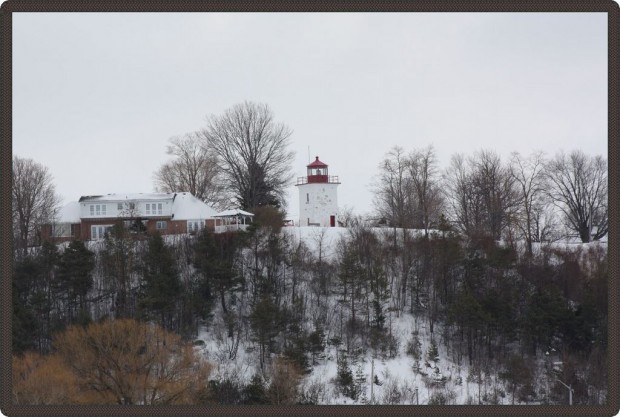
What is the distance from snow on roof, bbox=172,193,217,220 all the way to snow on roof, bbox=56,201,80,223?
181 inches

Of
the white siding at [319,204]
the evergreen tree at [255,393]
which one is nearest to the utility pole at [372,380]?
the evergreen tree at [255,393]

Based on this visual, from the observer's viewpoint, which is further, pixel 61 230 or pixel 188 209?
pixel 188 209

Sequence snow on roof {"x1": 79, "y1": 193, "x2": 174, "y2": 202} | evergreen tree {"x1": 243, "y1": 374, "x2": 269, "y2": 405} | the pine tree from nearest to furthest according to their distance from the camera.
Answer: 1. evergreen tree {"x1": 243, "y1": 374, "x2": 269, "y2": 405}
2. the pine tree
3. snow on roof {"x1": 79, "y1": 193, "x2": 174, "y2": 202}

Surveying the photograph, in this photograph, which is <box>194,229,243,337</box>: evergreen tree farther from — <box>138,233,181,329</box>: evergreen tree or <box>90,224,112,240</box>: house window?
<box>90,224,112,240</box>: house window

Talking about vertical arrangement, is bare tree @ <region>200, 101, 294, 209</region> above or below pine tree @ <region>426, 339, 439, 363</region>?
above

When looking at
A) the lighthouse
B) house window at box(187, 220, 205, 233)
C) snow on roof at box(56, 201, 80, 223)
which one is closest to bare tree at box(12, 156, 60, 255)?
snow on roof at box(56, 201, 80, 223)

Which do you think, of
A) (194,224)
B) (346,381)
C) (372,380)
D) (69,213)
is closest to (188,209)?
(194,224)

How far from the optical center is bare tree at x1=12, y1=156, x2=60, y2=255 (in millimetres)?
30266

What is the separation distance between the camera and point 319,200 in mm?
34406

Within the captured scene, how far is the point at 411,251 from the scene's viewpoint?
2711cm

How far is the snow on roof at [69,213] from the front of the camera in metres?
30.1

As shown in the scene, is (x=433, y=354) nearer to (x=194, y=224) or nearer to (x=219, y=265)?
(x=219, y=265)
